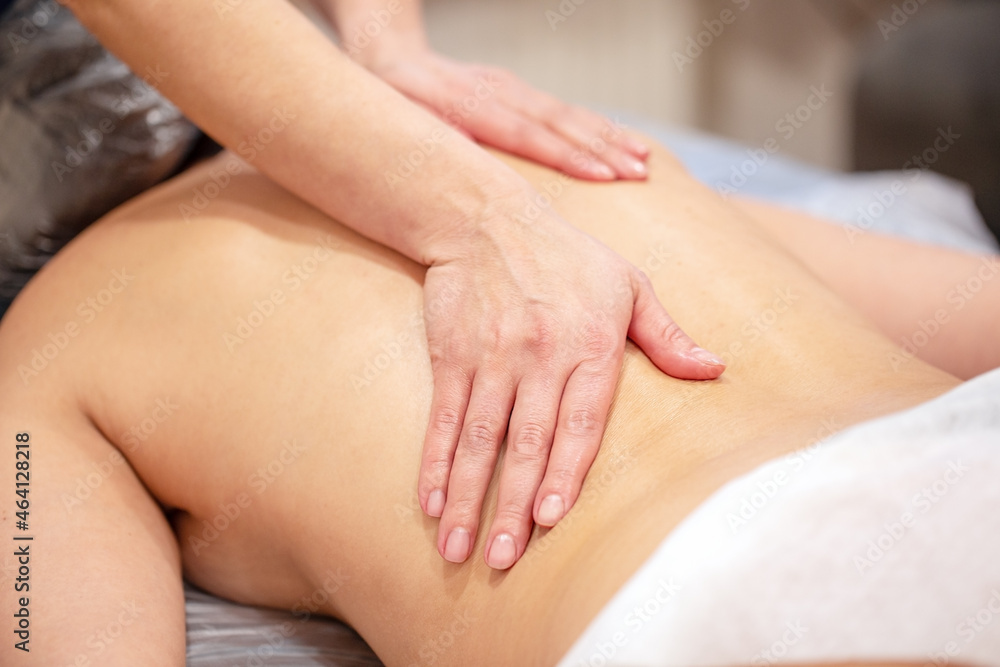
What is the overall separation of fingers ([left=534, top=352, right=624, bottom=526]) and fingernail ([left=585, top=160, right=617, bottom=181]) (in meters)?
0.28

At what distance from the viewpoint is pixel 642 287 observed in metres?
0.77

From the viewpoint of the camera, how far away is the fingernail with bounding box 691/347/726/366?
72 cm

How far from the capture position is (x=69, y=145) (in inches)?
42.2

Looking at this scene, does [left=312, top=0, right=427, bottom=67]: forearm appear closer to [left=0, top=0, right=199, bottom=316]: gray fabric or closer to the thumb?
[left=0, top=0, right=199, bottom=316]: gray fabric

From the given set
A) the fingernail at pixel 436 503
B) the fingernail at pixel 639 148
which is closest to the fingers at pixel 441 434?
the fingernail at pixel 436 503

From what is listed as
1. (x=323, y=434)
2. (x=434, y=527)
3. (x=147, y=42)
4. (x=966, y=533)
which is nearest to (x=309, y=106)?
(x=147, y=42)

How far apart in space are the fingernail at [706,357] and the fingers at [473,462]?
16 cm

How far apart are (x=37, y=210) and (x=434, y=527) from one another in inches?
28.2

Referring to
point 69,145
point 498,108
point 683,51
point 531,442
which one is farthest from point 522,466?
point 683,51

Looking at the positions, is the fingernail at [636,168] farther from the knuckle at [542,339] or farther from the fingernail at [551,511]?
the fingernail at [551,511]

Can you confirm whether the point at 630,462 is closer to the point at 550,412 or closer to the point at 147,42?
the point at 550,412

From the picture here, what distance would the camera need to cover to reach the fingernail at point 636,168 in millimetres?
955

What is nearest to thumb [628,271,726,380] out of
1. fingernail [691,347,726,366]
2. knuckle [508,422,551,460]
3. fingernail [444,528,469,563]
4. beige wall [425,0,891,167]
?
fingernail [691,347,726,366]

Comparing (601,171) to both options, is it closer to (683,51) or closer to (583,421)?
(583,421)
